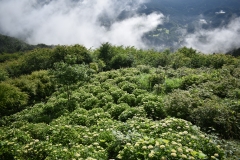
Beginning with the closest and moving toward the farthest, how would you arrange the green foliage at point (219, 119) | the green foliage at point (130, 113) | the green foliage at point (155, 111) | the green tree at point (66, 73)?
the green foliage at point (219, 119), the green foliage at point (130, 113), the green foliage at point (155, 111), the green tree at point (66, 73)

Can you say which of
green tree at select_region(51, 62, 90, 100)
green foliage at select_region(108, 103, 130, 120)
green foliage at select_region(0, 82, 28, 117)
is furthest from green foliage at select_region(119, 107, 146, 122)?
green foliage at select_region(0, 82, 28, 117)

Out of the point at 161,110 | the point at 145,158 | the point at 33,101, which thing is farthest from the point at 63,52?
the point at 145,158

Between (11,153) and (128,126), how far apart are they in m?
4.64

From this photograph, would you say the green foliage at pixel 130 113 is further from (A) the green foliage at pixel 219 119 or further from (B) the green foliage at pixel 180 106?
(A) the green foliage at pixel 219 119

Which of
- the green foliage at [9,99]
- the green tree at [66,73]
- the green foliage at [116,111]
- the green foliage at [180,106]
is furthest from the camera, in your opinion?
the green foliage at [9,99]

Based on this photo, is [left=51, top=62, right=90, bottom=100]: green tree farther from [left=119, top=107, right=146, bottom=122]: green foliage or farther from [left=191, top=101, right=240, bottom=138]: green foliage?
[left=191, top=101, right=240, bottom=138]: green foliage

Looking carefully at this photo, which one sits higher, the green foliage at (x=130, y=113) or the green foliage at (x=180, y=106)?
the green foliage at (x=180, y=106)

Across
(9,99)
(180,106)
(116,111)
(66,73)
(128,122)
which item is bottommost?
(116,111)

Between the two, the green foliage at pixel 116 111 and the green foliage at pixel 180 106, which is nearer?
the green foliage at pixel 180 106

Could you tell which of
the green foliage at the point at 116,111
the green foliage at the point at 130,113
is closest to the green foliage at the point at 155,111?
the green foliage at the point at 130,113

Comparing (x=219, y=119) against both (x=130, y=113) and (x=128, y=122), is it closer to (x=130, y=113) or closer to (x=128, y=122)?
(x=128, y=122)

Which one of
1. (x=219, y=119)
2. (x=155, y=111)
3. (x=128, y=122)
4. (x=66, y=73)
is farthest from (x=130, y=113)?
(x=66, y=73)

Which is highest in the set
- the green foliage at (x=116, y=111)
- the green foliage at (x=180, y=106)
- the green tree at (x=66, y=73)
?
the green tree at (x=66, y=73)

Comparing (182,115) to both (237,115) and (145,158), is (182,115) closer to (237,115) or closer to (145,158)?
(237,115)
